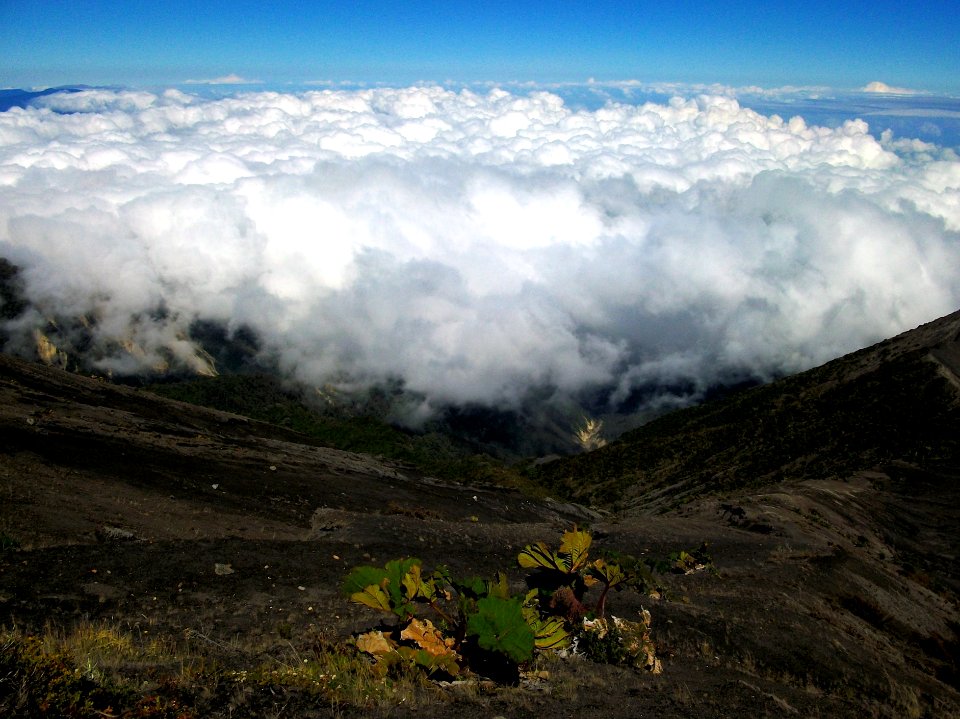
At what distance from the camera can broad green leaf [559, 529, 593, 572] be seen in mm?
12203

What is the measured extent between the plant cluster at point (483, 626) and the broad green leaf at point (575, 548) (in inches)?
0.8

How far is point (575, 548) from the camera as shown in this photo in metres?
12.3

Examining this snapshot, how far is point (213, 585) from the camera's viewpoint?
45.4 feet

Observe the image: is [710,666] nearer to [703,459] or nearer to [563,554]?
[563,554]

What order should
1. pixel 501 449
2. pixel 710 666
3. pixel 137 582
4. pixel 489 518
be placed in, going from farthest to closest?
pixel 501 449 → pixel 489 518 → pixel 137 582 → pixel 710 666

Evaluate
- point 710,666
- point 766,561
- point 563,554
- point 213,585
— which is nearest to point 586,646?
point 563,554

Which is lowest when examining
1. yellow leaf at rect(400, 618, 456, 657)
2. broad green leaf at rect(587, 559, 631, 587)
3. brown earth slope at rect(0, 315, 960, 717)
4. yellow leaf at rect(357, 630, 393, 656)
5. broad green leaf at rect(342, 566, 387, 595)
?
brown earth slope at rect(0, 315, 960, 717)

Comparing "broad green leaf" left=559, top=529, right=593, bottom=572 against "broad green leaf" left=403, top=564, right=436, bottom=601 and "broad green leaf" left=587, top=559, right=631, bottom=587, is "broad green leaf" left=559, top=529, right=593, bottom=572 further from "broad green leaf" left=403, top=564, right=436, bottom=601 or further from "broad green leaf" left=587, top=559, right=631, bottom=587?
"broad green leaf" left=403, top=564, right=436, bottom=601

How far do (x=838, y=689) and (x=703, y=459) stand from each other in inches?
1936

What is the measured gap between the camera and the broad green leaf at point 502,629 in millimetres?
8617

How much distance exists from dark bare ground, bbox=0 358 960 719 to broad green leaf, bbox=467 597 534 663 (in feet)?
2.53

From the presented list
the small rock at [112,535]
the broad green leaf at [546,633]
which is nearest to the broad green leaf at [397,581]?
the broad green leaf at [546,633]

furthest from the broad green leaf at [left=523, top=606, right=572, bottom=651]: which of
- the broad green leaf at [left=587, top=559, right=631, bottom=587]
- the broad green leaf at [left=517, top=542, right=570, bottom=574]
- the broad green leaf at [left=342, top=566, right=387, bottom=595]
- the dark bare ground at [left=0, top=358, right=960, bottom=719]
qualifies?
the broad green leaf at [left=342, top=566, right=387, bottom=595]

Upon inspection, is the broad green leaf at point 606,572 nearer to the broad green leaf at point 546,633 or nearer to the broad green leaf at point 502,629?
the broad green leaf at point 546,633
